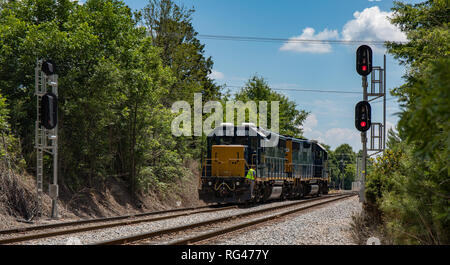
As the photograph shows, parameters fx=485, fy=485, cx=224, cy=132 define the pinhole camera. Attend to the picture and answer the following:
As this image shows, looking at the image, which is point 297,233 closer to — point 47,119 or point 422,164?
point 422,164

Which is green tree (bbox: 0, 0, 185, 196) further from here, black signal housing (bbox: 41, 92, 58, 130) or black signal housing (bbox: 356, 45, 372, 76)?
black signal housing (bbox: 356, 45, 372, 76)

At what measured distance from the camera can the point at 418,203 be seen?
24.8 ft

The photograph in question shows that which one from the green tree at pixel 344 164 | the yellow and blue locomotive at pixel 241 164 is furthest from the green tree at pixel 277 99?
the green tree at pixel 344 164

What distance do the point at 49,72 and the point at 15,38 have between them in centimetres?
357

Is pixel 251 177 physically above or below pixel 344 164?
above

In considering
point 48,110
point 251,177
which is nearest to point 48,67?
point 48,110

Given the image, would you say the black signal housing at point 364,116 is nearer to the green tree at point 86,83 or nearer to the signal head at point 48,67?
the green tree at point 86,83

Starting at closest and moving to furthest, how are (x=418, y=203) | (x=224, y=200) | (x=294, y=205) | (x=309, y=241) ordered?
(x=418, y=203)
(x=309, y=241)
(x=224, y=200)
(x=294, y=205)

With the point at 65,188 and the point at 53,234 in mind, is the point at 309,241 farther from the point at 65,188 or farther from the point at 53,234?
the point at 65,188

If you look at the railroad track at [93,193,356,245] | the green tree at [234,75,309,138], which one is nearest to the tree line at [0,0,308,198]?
the railroad track at [93,193,356,245]

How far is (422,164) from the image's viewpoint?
733cm

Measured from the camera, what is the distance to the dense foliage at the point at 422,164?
421cm
